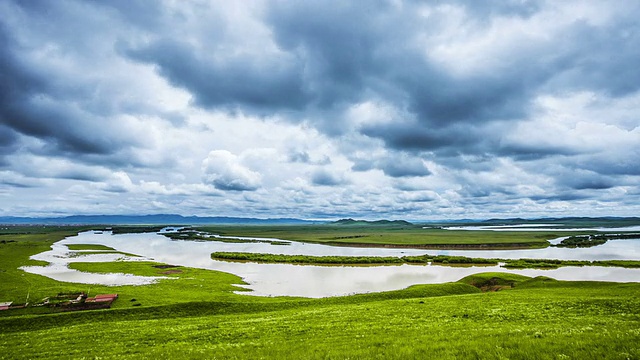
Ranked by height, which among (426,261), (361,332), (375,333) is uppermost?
(375,333)

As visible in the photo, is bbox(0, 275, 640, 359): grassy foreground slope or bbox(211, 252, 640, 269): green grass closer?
bbox(0, 275, 640, 359): grassy foreground slope

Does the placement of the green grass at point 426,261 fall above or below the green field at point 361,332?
below

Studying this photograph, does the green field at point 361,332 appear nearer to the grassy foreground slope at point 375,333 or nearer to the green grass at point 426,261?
the grassy foreground slope at point 375,333

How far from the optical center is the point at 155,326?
27703 mm


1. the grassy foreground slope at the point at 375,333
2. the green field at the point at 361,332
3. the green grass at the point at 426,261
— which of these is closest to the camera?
the grassy foreground slope at the point at 375,333

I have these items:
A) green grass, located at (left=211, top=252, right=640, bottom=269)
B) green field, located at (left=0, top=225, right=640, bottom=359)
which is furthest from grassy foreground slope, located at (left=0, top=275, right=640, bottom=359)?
green grass, located at (left=211, top=252, right=640, bottom=269)

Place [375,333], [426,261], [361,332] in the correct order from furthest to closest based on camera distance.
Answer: [426,261]
[361,332]
[375,333]

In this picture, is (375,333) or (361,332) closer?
(375,333)

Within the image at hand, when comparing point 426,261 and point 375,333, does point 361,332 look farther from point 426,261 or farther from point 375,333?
point 426,261

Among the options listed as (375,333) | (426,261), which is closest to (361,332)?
(375,333)

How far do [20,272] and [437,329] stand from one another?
309 feet

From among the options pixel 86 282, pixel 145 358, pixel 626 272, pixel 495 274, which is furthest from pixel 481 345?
pixel 626 272

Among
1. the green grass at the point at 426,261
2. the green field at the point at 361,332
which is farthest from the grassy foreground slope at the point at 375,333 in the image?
the green grass at the point at 426,261

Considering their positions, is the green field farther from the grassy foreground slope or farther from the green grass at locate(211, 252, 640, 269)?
the green grass at locate(211, 252, 640, 269)
